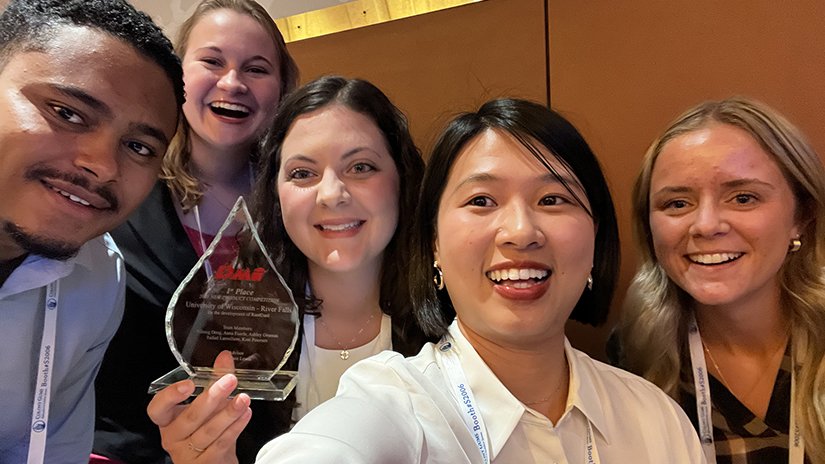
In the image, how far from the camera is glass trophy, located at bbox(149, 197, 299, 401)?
2.79ft

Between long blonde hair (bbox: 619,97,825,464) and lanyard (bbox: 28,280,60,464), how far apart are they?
135cm

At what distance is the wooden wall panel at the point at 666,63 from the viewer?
4.00 ft

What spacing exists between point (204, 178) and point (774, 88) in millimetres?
1475

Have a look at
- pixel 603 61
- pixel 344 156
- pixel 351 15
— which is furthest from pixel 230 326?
pixel 603 61

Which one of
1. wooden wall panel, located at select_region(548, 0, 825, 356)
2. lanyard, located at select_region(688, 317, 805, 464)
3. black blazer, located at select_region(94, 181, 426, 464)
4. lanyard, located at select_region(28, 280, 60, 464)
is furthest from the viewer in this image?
wooden wall panel, located at select_region(548, 0, 825, 356)

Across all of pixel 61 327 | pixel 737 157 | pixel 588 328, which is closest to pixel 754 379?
pixel 588 328

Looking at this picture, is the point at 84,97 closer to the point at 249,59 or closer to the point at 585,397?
the point at 249,59

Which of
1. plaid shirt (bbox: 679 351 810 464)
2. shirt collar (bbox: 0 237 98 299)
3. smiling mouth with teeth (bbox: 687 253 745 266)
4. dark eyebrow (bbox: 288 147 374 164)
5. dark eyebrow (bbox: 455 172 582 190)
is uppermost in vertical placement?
dark eyebrow (bbox: 288 147 374 164)

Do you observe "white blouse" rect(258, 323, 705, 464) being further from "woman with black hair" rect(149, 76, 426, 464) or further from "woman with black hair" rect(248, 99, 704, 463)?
"woman with black hair" rect(149, 76, 426, 464)

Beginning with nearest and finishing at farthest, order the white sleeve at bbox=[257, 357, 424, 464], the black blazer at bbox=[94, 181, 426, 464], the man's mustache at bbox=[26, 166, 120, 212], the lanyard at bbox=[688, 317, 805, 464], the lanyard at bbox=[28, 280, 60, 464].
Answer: the white sleeve at bbox=[257, 357, 424, 464] → the man's mustache at bbox=[26, 166, 120, 212] → the lanyard at bbox=[28, 280, 60, 464] → the black blazer at bbox=[94, 181, 426, 464] → the lanyard at bbox=[688, 317, 805, 464]

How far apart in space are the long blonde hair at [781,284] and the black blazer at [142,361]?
0.95 meters

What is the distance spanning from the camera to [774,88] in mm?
1241

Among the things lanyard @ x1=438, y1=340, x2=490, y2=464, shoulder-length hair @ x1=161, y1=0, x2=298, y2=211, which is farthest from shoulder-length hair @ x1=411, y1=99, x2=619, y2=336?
shoulder-length hair @ x1=161, y1=0, x2=298, y2=211

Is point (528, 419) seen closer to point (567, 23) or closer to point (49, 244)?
point (49, 244)
